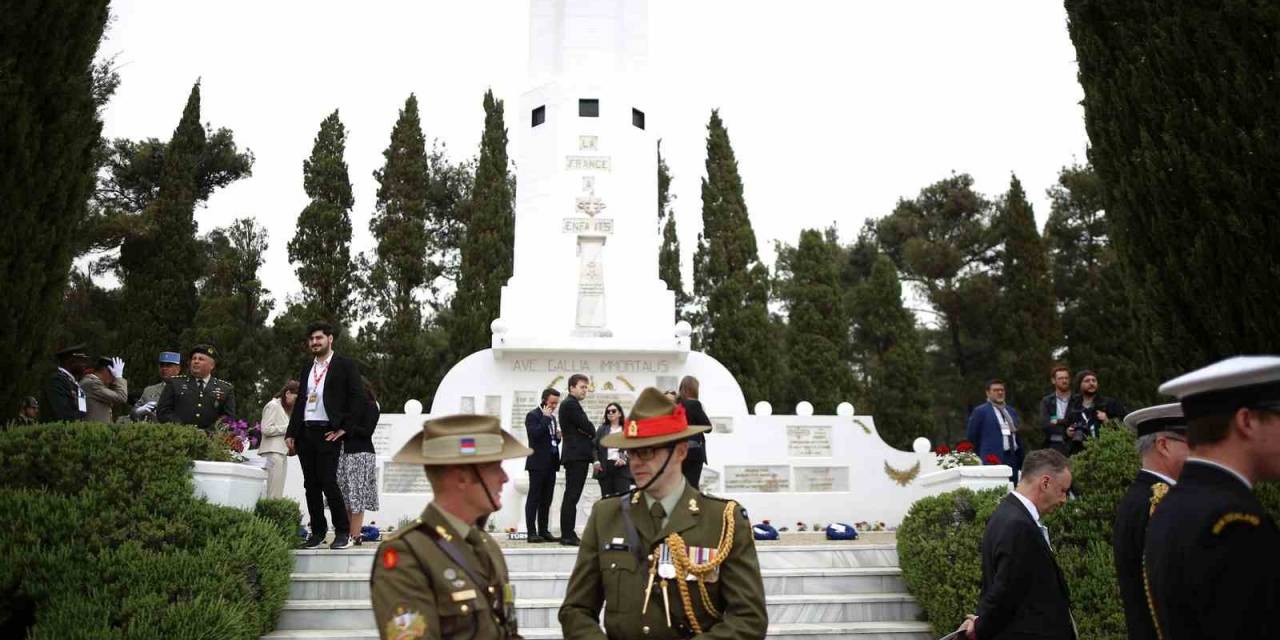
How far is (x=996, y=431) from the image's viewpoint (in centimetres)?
1059

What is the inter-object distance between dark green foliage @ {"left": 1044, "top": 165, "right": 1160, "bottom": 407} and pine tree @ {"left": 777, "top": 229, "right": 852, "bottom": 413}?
588cm

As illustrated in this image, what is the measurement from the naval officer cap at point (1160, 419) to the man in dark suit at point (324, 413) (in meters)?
5.84

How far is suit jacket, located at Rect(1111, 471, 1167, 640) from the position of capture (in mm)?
3047

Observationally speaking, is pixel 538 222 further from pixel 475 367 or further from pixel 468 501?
pixel 468 501

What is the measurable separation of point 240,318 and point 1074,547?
23.2 m

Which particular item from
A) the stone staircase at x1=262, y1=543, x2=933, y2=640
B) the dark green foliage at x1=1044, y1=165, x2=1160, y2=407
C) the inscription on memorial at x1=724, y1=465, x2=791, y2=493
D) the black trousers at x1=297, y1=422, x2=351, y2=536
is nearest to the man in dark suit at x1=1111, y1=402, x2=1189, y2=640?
the stone staircase at x1=262, y1=543, x2=933, y2=640

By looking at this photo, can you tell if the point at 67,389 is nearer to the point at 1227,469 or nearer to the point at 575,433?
the point at 575,433

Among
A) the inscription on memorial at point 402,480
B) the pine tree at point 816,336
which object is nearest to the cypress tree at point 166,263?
the inscription on memorial at point 402,480

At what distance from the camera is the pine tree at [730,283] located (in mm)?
25141

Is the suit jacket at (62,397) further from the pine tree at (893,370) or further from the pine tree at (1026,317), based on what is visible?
the pine tree at (1026,317)

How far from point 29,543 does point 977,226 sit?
2937cm

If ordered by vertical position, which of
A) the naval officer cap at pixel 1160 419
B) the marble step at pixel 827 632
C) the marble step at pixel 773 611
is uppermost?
the naval officer cap at pixel 1160 419

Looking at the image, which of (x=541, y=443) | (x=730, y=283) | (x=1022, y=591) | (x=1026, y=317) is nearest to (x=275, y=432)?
(x=541, y=443)

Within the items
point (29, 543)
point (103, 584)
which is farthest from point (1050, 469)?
point (29, 543)
